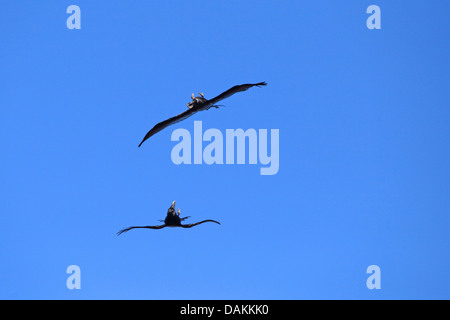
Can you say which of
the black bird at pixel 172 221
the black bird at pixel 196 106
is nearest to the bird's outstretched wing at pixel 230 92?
the black bird at pixel 196 106

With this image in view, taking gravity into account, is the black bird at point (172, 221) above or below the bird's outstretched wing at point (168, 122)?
below

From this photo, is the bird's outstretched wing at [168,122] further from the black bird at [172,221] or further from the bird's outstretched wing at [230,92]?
the black bird at [172,221]

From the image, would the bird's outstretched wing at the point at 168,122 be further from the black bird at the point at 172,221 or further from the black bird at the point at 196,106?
the black bird at the point at 172,221

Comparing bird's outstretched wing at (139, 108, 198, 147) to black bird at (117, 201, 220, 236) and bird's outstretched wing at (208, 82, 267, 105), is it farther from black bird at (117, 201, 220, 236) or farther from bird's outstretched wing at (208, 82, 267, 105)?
black bird at (117, 201, 220, 236)

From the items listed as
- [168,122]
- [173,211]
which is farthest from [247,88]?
[173,211]

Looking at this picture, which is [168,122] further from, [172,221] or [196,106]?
[172,221]

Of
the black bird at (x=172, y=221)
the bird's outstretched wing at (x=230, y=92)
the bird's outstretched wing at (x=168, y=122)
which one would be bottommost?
the black bird at (x=172, y=221)

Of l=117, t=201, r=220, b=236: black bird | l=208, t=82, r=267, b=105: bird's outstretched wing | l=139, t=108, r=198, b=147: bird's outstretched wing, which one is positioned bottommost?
l=117, t=201, r=220, b=236: black bird

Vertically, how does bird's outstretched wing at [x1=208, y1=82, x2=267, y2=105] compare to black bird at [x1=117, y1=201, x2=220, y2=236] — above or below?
above

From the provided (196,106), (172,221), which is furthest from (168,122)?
(172,221)

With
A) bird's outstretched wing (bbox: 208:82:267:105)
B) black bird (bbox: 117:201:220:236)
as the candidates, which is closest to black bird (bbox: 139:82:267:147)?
bird's outstretched wing (bbox: 208:82:267:105)

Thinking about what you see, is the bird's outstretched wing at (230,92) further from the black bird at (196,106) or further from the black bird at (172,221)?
the black bird at (172,221)
